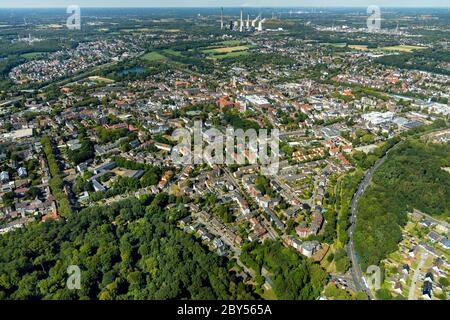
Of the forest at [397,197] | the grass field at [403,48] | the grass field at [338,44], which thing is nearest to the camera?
the forest at [397,197]

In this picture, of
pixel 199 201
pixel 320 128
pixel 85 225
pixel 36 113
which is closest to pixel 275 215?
pixel 199 201

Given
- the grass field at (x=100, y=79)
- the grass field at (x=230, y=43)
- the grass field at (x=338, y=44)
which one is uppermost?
the grass field at (x=230, y=43)

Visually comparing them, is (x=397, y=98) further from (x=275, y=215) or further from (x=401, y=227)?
(x=275, y=215)

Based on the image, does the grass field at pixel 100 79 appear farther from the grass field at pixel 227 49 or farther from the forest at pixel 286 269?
the forest at pixel 286 269

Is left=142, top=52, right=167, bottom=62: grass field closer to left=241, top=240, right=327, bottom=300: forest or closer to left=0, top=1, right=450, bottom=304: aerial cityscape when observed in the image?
left=0, top=1, right=450, bottom=304: aerial cityscape

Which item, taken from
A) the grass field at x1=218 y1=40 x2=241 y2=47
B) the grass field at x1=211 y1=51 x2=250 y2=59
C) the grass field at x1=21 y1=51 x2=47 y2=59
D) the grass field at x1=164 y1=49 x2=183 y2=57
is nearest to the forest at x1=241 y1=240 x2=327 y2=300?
the grass field at x1=211 y1=51 x2=250 y2=59

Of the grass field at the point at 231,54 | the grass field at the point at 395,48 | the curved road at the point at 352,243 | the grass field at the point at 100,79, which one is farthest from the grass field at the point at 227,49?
the curved road at the point at 352,243
